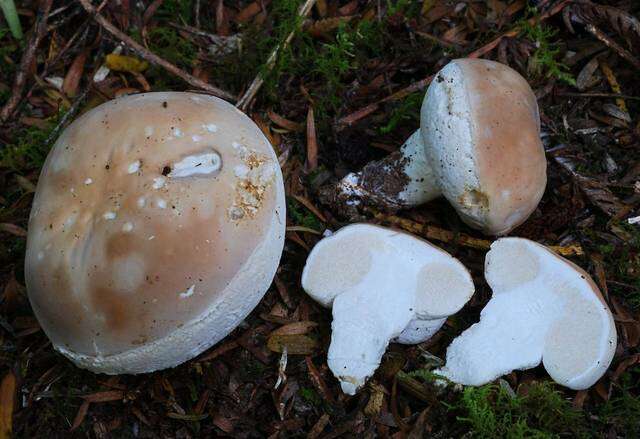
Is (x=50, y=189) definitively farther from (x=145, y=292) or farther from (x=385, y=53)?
(x=385, y=53)

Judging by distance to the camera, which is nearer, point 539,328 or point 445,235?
point 539,328

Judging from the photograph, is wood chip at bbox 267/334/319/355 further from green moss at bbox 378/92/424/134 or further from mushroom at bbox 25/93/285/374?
green moss at bbox 378/92/424/134

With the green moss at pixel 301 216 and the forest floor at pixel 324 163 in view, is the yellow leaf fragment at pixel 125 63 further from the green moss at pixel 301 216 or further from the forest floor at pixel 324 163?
the green moss at pixel 301 216

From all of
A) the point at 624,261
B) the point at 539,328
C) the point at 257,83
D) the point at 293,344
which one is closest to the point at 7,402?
the point at 293,344

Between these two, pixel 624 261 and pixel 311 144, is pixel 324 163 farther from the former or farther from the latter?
pixel 624 261

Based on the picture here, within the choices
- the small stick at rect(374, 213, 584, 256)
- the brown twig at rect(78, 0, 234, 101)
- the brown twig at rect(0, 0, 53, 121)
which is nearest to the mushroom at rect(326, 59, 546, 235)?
the small stick at rect(374, 213, 584, 256)

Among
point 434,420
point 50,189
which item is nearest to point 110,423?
point 50,189
